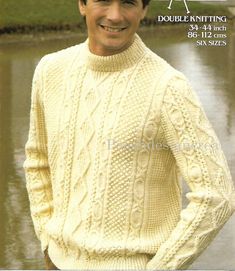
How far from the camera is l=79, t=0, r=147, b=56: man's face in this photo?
5.10ft

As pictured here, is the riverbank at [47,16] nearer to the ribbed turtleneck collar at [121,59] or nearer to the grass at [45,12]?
the grass at [45,12]

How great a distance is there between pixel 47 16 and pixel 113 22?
10.3 metres

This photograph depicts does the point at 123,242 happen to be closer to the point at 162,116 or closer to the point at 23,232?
the point at 162,116

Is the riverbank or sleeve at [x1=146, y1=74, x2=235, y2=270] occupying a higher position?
sleeve at [x1=146, y1=74, x2=235, y2=270]

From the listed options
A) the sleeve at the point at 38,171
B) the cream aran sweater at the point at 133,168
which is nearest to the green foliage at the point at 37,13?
the sleeve at the point at 38,171

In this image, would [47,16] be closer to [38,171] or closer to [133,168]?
[38,171]

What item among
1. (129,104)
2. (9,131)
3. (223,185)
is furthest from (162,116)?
(9,131)

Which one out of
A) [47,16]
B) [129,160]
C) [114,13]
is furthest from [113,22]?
[47,16]

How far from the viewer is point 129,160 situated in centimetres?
158

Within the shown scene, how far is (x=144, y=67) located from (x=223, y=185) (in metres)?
0.27

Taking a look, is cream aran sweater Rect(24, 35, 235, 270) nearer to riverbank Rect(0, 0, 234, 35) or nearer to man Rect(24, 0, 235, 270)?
man Rect(24, 0, 235, 270)

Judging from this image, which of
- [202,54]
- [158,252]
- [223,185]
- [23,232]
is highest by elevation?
[223,185]

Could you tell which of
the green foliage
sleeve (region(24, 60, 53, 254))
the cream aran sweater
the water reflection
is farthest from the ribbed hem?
the green foliage

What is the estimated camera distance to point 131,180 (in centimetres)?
159
